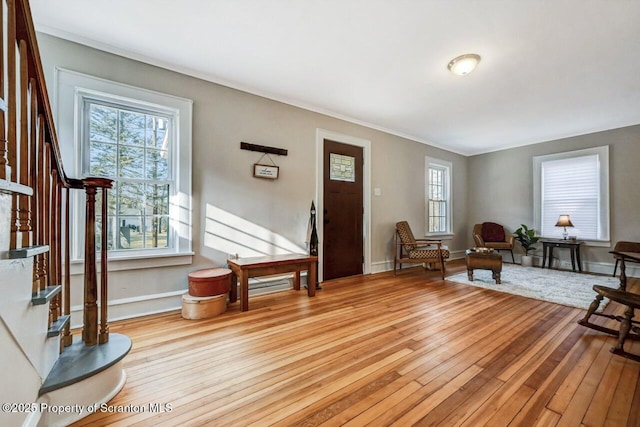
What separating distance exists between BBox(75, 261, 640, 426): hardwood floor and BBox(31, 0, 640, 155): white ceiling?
2.63 meters

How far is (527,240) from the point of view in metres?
5.50

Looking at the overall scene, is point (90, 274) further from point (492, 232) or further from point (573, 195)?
point (573, 195)

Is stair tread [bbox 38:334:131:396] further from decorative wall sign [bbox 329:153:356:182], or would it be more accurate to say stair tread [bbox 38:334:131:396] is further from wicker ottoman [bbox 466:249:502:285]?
wicker ottoman [bbox 466:249:502:285]

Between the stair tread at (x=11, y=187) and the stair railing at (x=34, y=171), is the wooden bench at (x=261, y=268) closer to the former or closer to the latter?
the stair railing at (x=34, y=171)

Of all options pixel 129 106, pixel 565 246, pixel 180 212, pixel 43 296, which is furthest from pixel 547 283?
pixel 129 106

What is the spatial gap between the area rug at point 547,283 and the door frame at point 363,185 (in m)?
1.45

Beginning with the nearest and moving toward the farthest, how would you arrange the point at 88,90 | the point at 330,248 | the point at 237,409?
the point at 237,409 → the point at 88,90 → the point at 330,248

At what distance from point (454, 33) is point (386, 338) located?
272cm

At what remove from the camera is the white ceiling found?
2105mm

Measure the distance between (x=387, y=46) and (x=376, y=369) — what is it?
2.77 m

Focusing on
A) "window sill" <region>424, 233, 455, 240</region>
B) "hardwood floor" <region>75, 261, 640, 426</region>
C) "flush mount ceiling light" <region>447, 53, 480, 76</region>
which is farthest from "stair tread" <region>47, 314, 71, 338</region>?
"window sill" <region>424, 233, 455, 240</region>

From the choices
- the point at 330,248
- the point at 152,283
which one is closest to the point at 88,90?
the point at 152,283

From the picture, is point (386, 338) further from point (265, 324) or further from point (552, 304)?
point (552, 304)

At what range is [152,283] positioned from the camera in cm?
275
